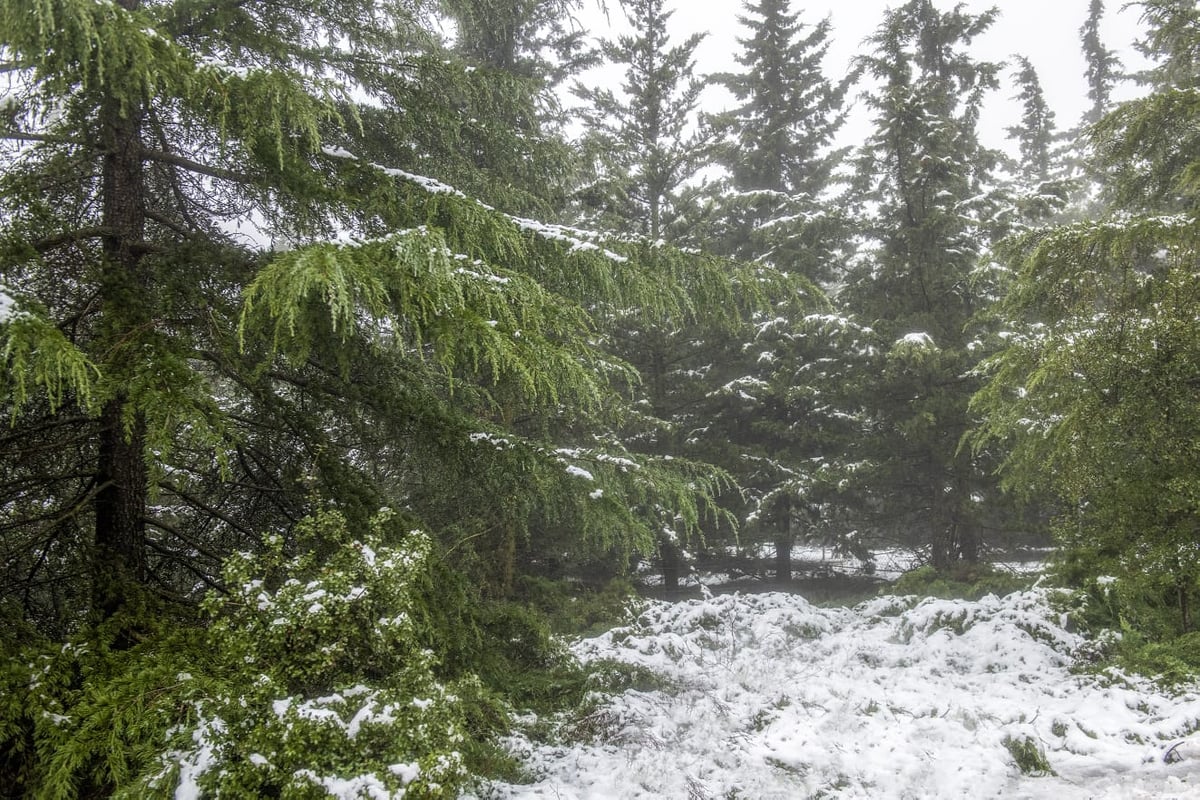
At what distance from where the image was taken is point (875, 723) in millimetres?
5801

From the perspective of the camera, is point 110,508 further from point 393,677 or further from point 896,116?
point 896,116

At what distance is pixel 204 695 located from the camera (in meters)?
3.14

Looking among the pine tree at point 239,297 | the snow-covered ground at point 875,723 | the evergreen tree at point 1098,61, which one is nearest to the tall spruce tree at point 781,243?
the snow-covered ground at point 875,723

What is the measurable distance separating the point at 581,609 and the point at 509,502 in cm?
703

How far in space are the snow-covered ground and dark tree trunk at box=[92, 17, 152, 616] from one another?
291cm

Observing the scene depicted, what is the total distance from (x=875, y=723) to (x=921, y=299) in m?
11.0

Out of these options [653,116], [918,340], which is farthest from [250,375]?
[653,116]

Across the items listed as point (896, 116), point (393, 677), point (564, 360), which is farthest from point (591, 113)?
point (393, 677)

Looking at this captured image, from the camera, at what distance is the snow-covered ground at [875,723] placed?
468 cm

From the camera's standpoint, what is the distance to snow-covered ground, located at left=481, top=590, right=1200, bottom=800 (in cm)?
468

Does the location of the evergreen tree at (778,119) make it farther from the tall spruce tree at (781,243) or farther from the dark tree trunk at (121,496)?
the dark tree trunk at (121,496)

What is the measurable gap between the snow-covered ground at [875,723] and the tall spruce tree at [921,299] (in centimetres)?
544

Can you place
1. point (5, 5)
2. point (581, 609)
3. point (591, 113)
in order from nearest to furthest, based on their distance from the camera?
point (5, 5), point (581, 609), point (591, 113)

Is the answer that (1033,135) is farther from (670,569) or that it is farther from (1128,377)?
(1128,377)
